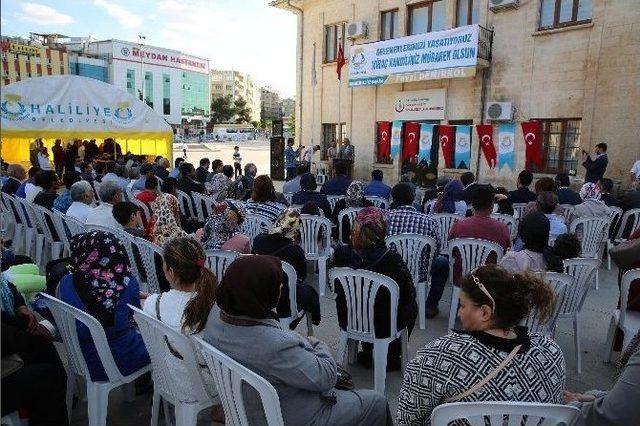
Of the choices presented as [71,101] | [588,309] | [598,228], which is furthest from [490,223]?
[71,101]

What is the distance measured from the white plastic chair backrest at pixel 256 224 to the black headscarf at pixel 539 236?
268 centimetres

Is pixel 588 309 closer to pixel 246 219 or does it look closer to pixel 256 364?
pixel 246 219

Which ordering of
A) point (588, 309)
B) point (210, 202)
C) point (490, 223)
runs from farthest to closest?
point (210, 202) < point (588, 309) < point (490, 223)

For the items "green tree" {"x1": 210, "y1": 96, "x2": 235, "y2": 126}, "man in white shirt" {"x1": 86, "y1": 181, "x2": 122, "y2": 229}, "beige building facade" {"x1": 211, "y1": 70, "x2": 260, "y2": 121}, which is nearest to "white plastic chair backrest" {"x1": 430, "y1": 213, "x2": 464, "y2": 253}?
"man in white shirt" {"x1": 86, "y1": 181, "x2": 122, "y2": 229}

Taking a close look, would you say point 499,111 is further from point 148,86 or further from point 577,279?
point 148,86

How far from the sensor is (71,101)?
37.0 feet

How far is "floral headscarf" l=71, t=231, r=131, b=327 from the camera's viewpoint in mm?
2646

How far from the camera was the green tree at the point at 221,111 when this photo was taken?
8975 cm

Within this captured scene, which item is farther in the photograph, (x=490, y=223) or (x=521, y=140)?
(x=521, y=140)

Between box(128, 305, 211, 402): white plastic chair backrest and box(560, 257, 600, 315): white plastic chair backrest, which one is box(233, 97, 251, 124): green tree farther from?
box(128, 305, 211, 402): white plastic chair backrest

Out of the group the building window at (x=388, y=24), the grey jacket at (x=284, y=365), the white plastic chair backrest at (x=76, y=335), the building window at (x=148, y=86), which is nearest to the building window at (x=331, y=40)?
the building window at (x=388, y=24)

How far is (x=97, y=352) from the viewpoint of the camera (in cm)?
253

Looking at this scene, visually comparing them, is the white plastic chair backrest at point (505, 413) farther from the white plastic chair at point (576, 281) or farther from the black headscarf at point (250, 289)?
the white plastic chair at point (576, 281)

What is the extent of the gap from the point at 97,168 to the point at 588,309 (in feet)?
34.0
